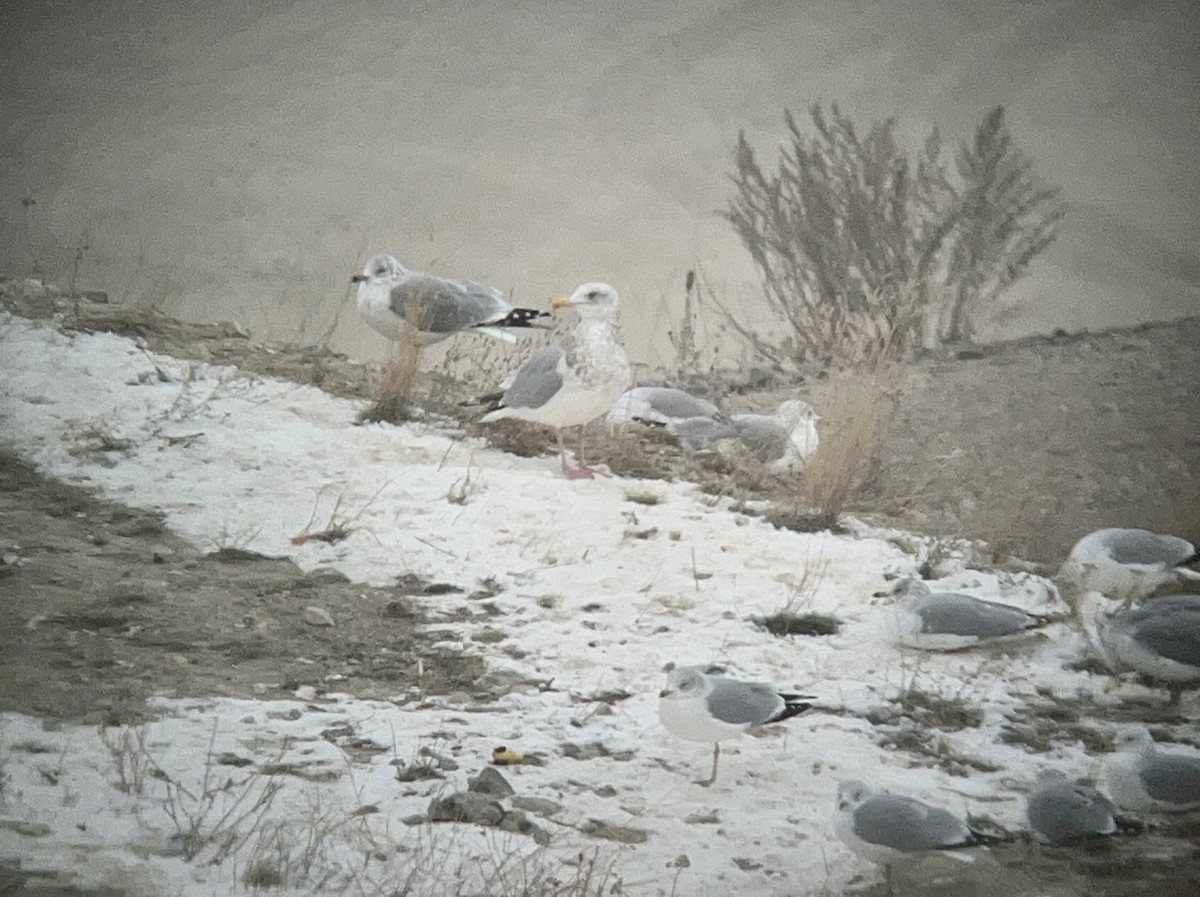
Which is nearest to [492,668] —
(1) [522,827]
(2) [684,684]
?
(2) [684,684]

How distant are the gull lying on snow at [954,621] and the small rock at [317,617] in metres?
A: 1.36

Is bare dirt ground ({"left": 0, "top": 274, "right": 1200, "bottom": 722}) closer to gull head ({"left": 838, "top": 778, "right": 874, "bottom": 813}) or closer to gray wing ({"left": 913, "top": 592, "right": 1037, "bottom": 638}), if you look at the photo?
gray wing ({"left": 913, "top": 592, "right": 1037, "bottom": 638})

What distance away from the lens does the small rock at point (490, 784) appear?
99.5 inches

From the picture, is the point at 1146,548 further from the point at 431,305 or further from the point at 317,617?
the point at 431,305

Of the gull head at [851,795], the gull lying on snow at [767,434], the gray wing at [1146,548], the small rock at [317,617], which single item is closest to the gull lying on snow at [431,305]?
the gull lying on snow at [767,434]

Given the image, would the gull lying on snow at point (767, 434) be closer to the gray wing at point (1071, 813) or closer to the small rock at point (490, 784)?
the gray wing at point (1071, 813)

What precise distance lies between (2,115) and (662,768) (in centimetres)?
328

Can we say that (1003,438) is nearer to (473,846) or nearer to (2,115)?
(473,846)

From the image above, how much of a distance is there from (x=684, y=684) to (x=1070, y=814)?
72cm

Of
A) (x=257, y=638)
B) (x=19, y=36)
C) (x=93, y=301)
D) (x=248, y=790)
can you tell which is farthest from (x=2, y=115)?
(x=248, y=790)

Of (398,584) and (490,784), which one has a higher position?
(398,584)

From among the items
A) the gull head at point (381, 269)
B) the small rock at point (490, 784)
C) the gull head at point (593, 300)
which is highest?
the gull head at point (381, 269)

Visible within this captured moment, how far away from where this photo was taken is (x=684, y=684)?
8.75 ft

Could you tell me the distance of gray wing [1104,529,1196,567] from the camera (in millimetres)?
3477
